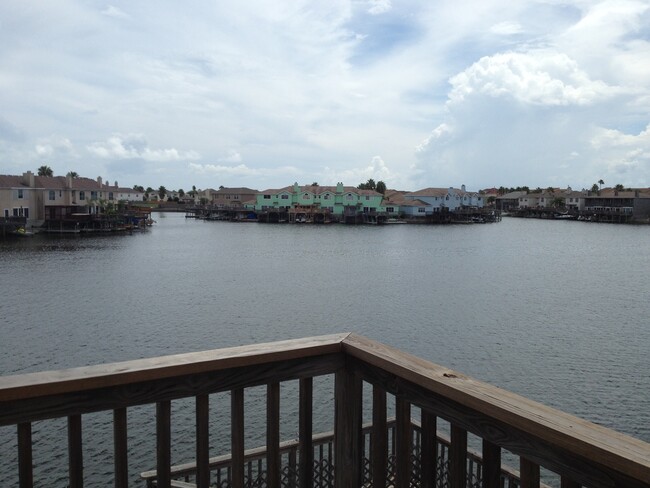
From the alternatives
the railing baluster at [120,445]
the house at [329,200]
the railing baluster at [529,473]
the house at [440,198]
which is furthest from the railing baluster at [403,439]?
the house at [440,198]

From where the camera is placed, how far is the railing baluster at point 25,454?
2416 mm

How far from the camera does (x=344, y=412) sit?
122 inches

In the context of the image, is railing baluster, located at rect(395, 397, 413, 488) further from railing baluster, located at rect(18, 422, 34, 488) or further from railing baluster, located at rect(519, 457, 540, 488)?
railing baluster, located at rect(18, 422, 34, 488)

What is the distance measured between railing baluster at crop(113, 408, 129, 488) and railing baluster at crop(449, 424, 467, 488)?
1.58 m

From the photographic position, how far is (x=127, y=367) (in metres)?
2.59

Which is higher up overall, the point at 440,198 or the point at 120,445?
the point at 440,198

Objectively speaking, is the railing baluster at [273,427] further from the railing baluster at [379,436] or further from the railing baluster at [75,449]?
the railing baluster at [75,449]

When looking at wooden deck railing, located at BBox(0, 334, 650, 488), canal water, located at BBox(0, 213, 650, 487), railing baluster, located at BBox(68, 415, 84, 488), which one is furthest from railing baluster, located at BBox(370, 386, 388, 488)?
canal water, located at BBox(0, 213, 650, 487)

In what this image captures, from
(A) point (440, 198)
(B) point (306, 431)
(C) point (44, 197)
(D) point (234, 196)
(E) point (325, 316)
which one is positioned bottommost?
(E) point (325, 316)

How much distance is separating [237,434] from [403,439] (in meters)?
0.88

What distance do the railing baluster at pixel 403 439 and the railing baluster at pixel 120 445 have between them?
1366 mm

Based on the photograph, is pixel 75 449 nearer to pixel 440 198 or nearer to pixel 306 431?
pixel 306 431

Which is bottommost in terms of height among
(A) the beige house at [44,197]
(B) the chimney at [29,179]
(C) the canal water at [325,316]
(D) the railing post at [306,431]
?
(C) the canal water at [325,316]

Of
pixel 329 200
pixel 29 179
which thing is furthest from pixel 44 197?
pixel 329 200
